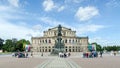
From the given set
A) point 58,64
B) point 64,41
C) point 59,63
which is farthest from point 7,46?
point 58,64

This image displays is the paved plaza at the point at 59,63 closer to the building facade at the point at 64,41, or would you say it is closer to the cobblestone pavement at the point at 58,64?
the cobblestone pavement at the point at 58,64

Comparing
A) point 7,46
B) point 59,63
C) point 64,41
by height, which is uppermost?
point 64,41

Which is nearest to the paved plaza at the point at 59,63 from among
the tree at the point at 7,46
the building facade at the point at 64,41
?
the tree at the point at 7,46

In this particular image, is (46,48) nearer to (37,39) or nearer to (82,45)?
(37,39)

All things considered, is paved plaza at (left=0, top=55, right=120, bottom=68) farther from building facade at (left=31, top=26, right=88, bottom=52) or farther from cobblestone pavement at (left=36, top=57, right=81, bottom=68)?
building facade at (left=31, top=26, right=88, bottom=52)

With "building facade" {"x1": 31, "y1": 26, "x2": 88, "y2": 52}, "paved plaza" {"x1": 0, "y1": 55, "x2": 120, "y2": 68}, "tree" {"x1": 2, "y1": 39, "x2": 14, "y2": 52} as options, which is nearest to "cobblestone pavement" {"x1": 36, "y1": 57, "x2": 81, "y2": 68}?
→ "paved plaza" {"x1": 0, "y1": 55, "x2": 120, "y2": 68}

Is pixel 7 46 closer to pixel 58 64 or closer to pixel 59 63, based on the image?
pixel 59 63

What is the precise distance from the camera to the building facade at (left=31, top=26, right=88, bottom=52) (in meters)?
169

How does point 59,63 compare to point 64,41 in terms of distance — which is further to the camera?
point 64,41

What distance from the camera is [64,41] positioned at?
170 m

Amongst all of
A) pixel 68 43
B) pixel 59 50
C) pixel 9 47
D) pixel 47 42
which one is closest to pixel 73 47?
pixel 68 43

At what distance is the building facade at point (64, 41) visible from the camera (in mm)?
169250

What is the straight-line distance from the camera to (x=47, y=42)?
171750 millimetres

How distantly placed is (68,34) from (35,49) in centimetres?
2752
